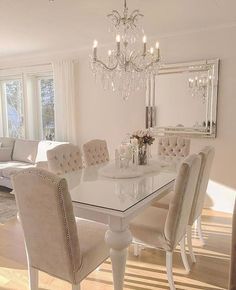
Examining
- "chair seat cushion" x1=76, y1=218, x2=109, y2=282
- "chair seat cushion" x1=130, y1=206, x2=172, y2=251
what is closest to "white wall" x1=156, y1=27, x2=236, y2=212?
"chair seat cushion" x1=130, y1=206, x2=172, y2=251

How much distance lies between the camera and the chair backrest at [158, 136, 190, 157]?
359cm

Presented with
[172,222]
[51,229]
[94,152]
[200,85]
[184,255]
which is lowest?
[184,255]

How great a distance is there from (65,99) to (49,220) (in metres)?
3.64

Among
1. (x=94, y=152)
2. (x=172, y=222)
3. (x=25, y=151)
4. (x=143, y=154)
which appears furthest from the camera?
(x=25, y=151)

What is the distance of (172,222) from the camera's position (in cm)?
198

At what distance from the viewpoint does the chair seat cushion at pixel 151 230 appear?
81.1 inches

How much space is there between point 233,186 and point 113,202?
8.31ft

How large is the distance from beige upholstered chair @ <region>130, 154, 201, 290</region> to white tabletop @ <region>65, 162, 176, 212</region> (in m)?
0.22

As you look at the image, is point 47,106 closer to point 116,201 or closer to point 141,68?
point 141,68

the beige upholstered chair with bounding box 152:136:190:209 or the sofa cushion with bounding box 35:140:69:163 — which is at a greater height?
the beige upholstered chair with bounding box 152:136:190:209

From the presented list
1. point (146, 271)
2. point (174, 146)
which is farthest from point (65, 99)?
point (146, 271)

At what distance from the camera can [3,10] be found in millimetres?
2852

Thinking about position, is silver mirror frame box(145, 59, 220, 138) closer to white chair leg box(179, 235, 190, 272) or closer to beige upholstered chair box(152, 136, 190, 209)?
beige upholstered chair box(152, 136, 190, 209)

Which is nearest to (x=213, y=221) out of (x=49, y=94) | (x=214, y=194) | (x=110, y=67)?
(x=214, y=194)
